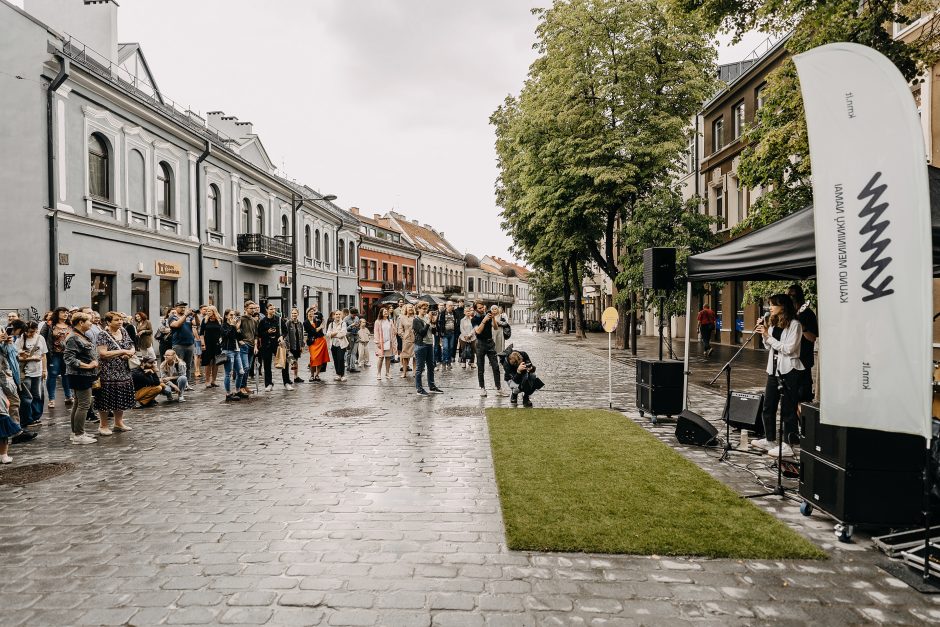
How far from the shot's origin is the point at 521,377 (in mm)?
10719

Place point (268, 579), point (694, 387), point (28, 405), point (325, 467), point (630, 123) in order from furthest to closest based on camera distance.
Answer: point (630, 123) < point (694, 387) < point (28, 405) < point (325, 467) < point (268, 579)

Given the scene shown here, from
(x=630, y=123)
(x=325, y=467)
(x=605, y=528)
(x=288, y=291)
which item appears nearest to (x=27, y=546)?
(x=325, y=467)

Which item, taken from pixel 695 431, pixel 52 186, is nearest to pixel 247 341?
pixel 52 186

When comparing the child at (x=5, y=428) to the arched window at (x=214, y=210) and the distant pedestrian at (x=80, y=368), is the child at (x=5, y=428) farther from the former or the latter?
the arched window at (x=214, y=210)

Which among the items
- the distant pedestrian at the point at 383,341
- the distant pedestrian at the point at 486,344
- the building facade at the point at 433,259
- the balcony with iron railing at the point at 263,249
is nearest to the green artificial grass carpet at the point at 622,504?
the distant pedestrian at the point at 486,344

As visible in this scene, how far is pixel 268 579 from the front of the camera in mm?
3816

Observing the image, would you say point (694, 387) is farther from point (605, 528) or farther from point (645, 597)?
point (645, 597)

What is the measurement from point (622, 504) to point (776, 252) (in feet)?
10.2

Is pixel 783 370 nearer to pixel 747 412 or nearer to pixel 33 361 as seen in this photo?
pixel 747 412

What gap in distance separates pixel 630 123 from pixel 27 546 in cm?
2150

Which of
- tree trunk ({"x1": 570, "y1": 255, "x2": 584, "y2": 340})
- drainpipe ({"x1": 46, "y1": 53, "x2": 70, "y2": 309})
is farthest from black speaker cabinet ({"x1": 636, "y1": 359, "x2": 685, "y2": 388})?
tree trunk ({"x1": 570, "y1": 255, "x2": 584, "y2": 340})

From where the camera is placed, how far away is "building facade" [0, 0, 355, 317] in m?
14.5

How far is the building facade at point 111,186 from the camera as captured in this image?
14.5 metres

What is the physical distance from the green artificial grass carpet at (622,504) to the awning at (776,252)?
2.32 m
